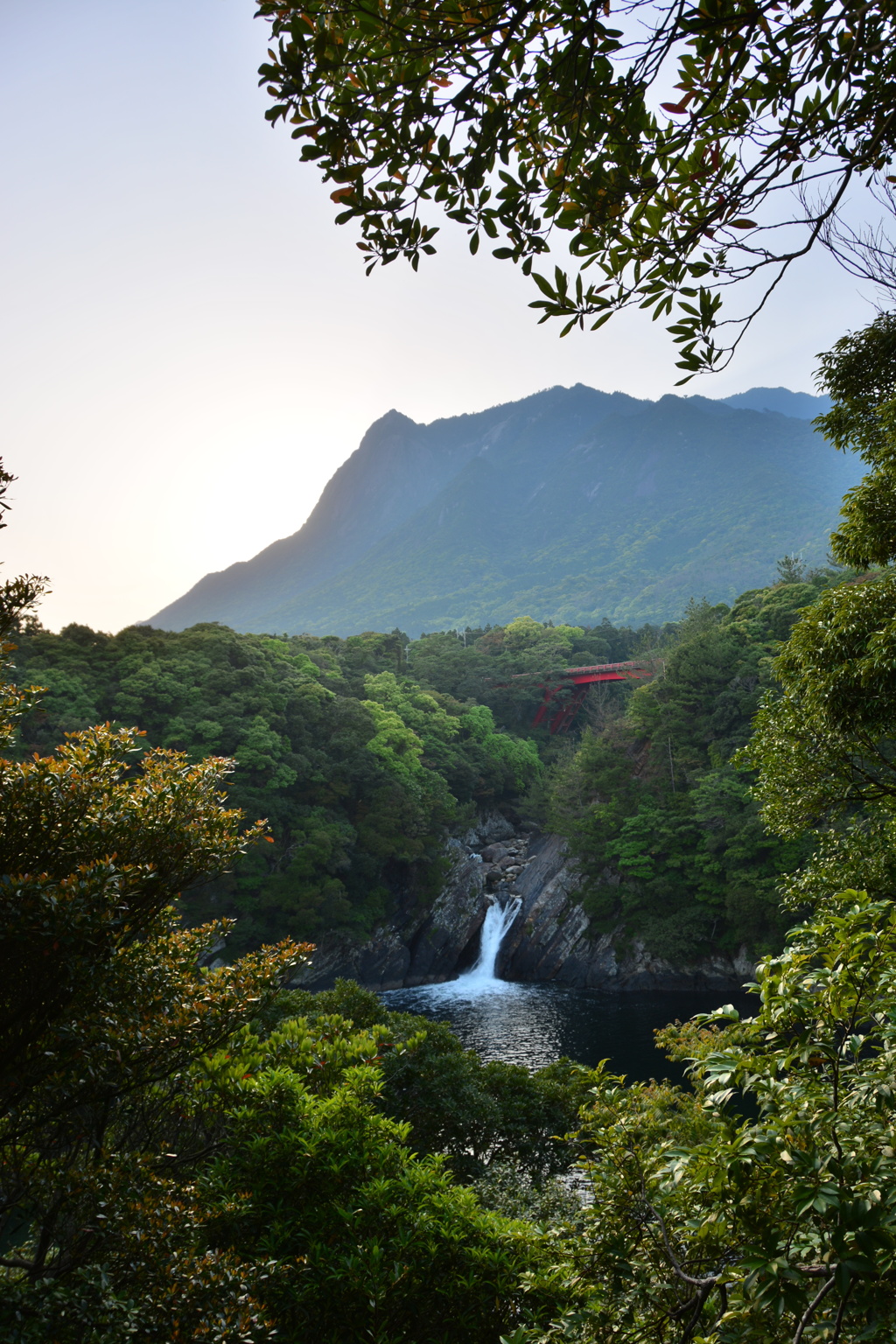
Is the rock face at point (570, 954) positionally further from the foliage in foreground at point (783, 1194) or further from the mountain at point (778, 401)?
the mountain at point (778, 401)

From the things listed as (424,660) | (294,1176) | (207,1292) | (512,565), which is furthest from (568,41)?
(512,565)

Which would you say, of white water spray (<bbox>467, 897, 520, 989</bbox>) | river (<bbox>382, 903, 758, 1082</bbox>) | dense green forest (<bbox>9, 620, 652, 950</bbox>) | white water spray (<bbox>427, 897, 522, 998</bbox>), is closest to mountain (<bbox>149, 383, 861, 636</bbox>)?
dense green forest (<bbox>9, 620, 652, 950</bbox>)

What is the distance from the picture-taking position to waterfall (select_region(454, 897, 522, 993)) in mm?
25688

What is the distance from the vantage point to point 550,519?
5315 inches

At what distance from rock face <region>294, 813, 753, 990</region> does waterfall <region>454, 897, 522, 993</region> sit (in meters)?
0.27

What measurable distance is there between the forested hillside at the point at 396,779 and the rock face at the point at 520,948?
0.66 metres

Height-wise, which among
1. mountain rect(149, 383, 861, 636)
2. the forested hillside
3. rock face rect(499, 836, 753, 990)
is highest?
mountain rect(149, 383, 861, 636)

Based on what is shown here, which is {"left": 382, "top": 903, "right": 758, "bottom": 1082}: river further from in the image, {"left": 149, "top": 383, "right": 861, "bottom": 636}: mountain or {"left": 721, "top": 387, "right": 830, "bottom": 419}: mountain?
{"left": 721, "top": 387, "right": 830, "bottom": 419}: mountain

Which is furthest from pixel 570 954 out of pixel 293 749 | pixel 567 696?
pixel 567 696

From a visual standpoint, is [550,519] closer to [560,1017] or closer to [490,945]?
[490,945]

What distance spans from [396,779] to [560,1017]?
1084 centimetres

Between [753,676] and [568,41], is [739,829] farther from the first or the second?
[568,41]

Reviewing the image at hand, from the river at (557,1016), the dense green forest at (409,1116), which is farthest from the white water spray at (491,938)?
the dense green forest at (409,1116)

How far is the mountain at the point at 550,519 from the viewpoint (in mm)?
100438
